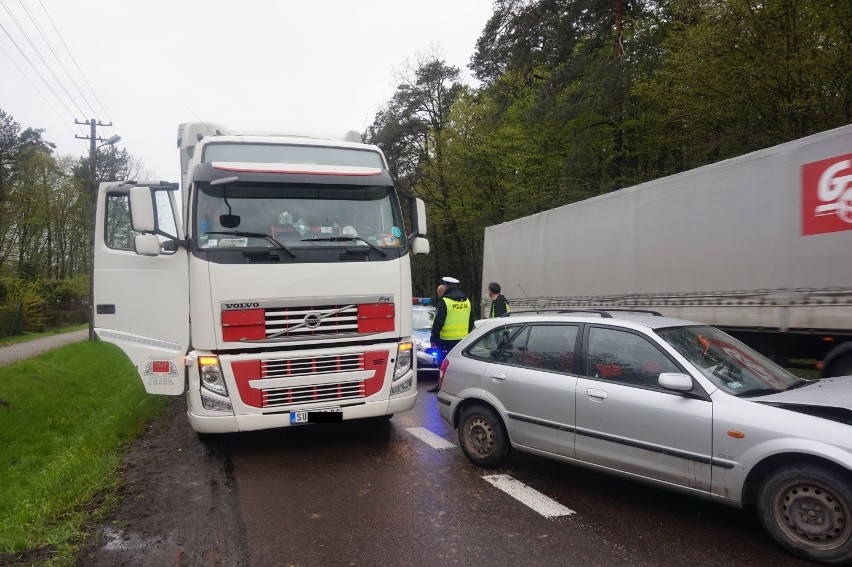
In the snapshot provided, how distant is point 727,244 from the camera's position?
7.71 m

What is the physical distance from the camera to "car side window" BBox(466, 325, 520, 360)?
574 cm

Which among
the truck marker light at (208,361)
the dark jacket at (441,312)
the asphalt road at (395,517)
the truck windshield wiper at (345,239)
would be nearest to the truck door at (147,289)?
the truck marker light at (208,361)

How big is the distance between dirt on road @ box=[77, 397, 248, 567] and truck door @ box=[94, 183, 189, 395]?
2.64 ft

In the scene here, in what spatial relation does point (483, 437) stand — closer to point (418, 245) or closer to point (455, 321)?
point (418, 245)

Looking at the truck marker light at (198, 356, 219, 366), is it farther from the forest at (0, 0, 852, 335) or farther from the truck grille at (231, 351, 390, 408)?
the forest at (0, 0, 852, 335)

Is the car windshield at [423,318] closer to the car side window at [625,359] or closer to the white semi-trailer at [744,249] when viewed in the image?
the white semi-trailer at [744,249]

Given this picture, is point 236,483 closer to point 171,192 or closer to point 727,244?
point 171,192

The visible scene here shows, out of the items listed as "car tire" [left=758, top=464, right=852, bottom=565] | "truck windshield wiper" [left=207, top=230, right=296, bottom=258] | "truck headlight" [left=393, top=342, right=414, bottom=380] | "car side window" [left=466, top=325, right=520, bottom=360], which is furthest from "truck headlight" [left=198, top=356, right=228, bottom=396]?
"car tire" [left=758, top=464, right=852, bottom=565]

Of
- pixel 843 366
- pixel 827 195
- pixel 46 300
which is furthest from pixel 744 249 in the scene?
pixel 46 300

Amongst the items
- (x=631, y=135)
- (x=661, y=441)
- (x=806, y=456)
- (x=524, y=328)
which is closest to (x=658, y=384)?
(x=661, y=441)

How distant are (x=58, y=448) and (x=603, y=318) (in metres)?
6.61

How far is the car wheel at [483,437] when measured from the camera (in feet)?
17.9

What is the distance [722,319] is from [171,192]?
6.99m

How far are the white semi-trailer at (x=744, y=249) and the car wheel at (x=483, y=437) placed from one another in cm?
382
